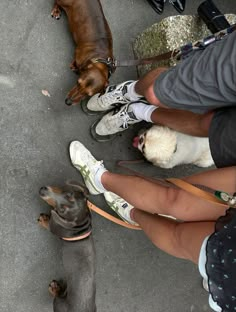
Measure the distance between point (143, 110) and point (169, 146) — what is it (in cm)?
32

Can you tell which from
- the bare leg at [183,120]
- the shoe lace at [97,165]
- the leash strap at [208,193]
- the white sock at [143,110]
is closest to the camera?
the leash strap at [208,193]

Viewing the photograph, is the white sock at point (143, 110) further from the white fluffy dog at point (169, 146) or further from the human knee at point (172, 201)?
the human knee at point (172, 201)

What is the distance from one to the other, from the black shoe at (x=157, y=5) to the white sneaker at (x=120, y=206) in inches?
68.9

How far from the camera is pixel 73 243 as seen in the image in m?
3.04

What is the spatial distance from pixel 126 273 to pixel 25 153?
1.25 meters

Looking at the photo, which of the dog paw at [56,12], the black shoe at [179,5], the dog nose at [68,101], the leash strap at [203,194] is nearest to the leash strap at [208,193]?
the leash strap at [203,194]

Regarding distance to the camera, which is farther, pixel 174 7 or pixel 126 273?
pixel 174 7

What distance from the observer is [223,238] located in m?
1.97

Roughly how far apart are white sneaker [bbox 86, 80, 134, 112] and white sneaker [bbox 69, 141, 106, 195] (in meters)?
0.32

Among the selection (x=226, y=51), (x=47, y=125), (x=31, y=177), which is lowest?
(x=31, y=177)

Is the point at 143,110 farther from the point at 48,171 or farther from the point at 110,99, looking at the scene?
the point at 48,171

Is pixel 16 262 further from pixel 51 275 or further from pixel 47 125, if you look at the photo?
pixel 47 125

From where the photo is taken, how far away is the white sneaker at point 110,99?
10.6 ft

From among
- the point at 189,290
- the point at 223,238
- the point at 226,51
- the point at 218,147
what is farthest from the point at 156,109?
the point at 189,290
